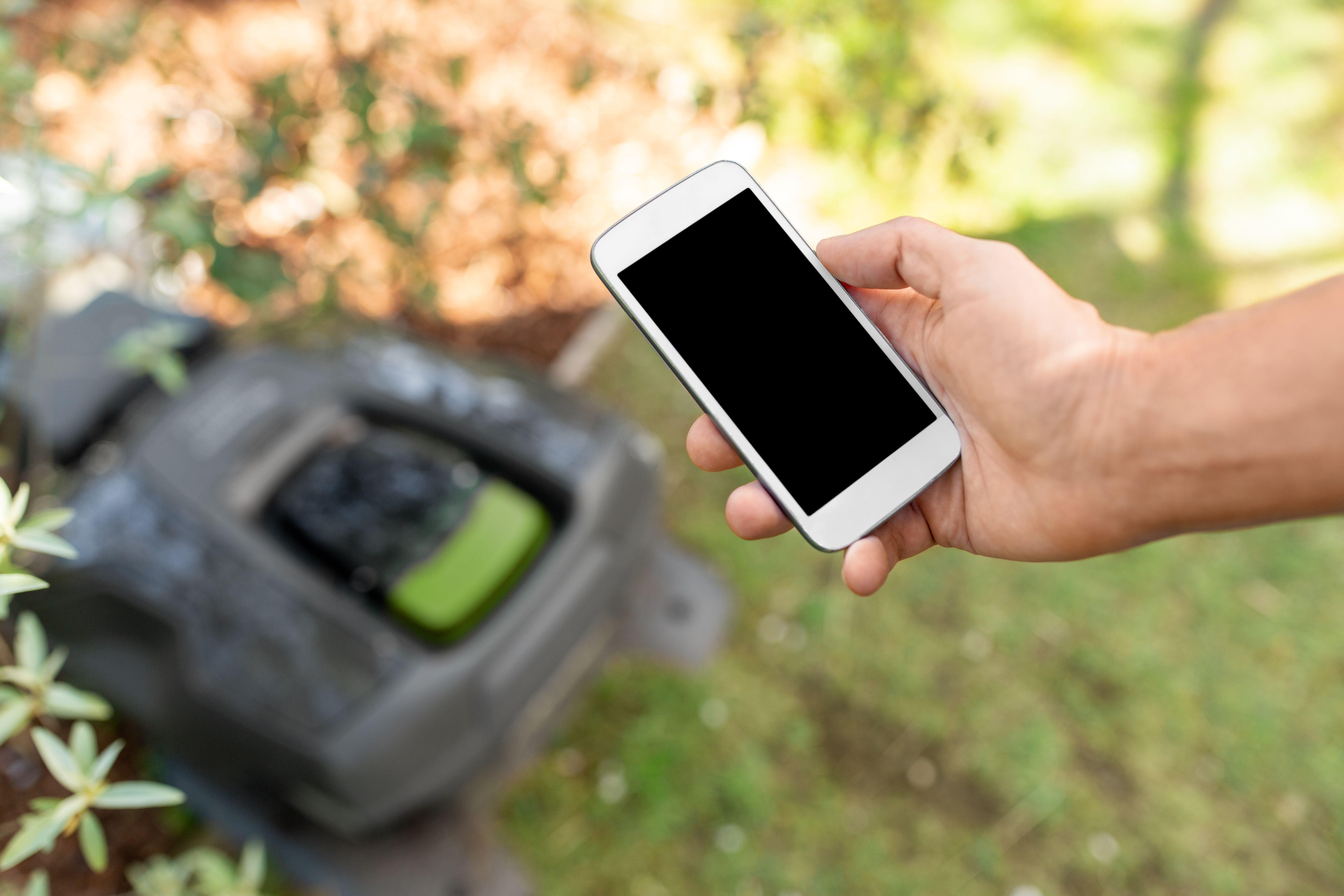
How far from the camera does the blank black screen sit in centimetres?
151

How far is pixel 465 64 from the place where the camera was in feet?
7.61

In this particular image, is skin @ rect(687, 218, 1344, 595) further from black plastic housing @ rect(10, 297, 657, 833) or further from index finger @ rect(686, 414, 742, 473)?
black plastic housing @ rect(10, 297, 657, 833)

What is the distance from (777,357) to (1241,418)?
0.74m

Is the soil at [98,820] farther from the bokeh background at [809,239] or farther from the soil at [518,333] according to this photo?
the soil at [518,333]

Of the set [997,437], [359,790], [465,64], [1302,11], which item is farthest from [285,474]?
[1302,11]

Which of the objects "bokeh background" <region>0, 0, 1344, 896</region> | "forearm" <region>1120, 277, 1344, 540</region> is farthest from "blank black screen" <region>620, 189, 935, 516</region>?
"bokeh background" <region>0, 0, 1344, 896</region>

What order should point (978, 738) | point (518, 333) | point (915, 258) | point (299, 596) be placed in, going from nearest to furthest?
point (915, 258)
point (299, 596)
point (978, 738)
point (518, 333)

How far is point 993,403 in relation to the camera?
147 centimetres

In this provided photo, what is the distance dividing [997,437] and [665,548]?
6.06ft

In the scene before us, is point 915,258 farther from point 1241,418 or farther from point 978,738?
point 978,738

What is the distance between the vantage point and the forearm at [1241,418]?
1.13 meters

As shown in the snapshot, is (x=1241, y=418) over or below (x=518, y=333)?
below

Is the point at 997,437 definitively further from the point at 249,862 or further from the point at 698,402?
the point at 249,862

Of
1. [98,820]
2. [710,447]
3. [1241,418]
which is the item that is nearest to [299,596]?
[98,820]
